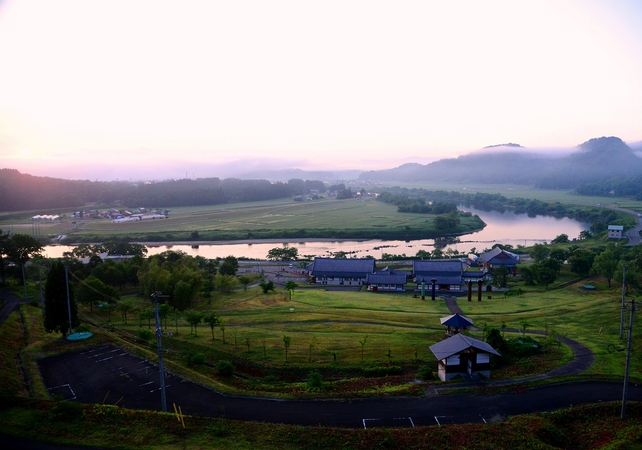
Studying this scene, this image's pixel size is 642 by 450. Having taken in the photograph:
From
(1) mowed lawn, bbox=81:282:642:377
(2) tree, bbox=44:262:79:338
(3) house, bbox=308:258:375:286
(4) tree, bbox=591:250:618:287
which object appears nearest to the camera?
(1) mowed lawn, bbox=81:282:642:377

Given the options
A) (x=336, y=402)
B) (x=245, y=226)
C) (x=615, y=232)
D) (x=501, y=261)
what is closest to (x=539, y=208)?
(x=615, y=232)

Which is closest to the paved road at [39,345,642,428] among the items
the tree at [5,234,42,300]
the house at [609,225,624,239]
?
the tree at [5,234,42,300]

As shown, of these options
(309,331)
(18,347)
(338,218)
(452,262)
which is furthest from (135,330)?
(338,218)

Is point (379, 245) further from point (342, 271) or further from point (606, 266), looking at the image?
point (606, 266)

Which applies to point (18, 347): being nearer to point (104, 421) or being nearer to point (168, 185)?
point (104, 421)

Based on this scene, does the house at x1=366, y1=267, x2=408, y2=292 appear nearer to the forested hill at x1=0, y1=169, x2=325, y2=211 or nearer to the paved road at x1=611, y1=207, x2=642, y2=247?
the paved road at x1=611, y1=207, x2=642, y2=247

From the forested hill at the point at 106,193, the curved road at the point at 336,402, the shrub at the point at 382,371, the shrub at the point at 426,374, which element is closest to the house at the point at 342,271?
the shrub at the point at 382,371

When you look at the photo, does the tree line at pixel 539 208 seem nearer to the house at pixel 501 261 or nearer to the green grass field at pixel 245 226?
the green grass field at pixel 245 226
